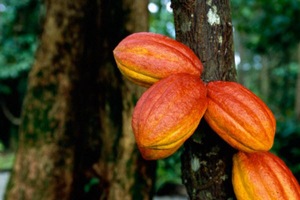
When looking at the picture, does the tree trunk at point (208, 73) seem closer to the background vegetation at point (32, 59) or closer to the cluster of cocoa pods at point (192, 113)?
the cluster of cocoa pods at point (192, 113)

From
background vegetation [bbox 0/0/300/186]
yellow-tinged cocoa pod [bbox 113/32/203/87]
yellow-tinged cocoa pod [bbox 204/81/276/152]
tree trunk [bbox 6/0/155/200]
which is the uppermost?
yellow-tinged cocoa pod [bbox 113/32/203/87]

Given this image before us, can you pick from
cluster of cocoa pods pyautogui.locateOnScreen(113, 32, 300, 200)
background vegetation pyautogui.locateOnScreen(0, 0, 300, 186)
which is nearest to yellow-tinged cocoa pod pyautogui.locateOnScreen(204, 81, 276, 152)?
cluster of cocoa pods pyautogui.locateOnScreen(113, 32, 300, 200)

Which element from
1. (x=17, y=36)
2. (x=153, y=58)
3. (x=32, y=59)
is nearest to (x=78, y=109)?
(x=153, y=58)

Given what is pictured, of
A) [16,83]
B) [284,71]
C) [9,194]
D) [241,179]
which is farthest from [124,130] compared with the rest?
[16,83]

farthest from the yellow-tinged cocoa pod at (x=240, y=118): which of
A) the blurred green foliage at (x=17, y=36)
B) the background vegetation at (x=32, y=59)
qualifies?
the blurred green foliage at (x=17, y=36)

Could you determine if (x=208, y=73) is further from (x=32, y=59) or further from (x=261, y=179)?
(x=32, y=59)

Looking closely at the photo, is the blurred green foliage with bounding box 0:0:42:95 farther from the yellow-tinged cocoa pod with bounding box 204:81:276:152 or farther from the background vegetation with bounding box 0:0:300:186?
the yellow-tinged cocoa pod with bounding box 204:81:276:152
